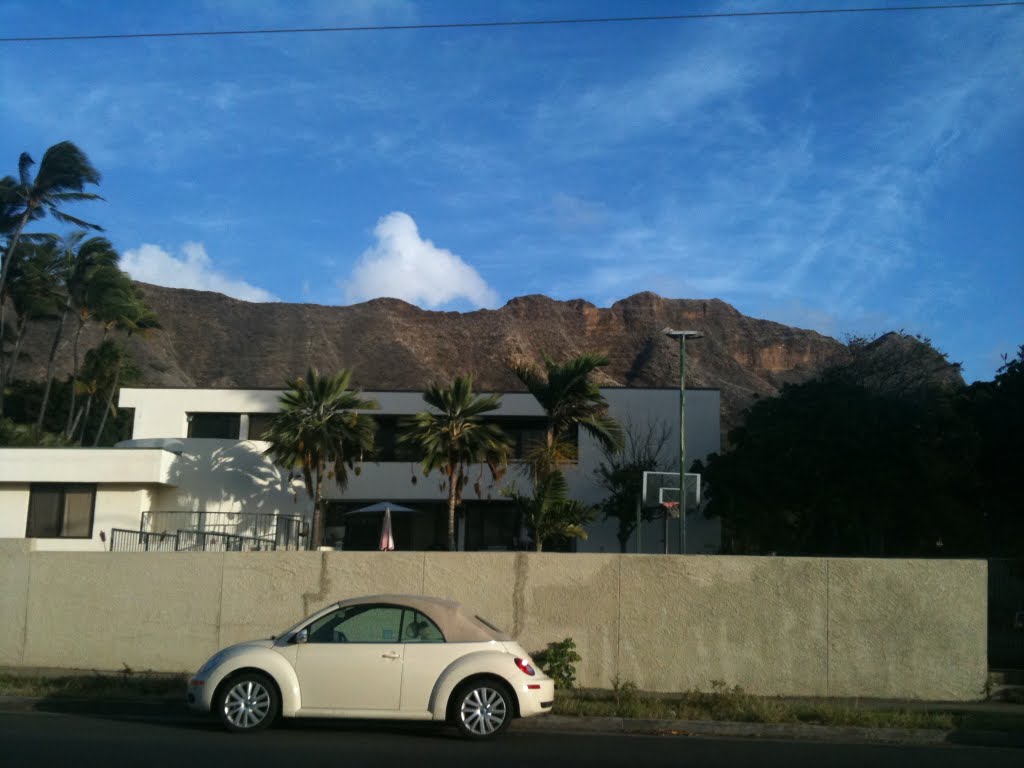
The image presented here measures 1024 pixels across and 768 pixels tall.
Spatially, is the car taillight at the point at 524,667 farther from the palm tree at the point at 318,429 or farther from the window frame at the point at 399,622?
the palm tree at the point at 318,429

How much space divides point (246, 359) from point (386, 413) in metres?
74.9

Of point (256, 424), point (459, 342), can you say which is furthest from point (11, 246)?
point (459, 342)

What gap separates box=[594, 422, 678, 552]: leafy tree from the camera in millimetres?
33969

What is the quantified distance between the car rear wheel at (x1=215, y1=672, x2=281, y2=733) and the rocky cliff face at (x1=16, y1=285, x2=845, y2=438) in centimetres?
8616

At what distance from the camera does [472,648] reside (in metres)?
10.5

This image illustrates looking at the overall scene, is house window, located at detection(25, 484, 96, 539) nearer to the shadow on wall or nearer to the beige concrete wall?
the shadow on wall

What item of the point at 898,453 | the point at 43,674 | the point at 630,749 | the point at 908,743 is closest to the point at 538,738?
the point at 630,749

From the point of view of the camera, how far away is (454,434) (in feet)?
94.5

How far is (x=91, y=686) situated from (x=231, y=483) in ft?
65.0

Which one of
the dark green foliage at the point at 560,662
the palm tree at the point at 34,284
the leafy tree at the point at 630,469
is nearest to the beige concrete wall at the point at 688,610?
the dark green foliage at the point at 560,662

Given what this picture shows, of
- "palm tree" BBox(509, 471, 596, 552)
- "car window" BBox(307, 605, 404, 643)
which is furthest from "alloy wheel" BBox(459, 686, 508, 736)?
"palm tree" BBox(509, 471, 596, 552)

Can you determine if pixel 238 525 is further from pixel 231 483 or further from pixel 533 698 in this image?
pixel 533 698

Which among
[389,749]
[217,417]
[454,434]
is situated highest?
[217,417]

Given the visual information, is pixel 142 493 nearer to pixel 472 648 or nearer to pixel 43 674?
pixel 43 674
